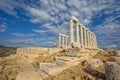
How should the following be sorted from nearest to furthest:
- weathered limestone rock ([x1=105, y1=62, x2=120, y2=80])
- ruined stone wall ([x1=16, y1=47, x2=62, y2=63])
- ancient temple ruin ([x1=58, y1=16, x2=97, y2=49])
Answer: weathered limestone rock ([x1=105, y1=62, x2=120, y2=80]) → ruined stone wall ([x1=16, y1=47, x2=62, y2=63]) → ancient temple ruin ([x1=58, y1=16, x2=97, y2=49])

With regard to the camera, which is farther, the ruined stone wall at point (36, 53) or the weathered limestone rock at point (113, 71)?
the ruined stone wall at point (36, 53)

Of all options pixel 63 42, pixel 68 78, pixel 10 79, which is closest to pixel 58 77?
pixel 68 78

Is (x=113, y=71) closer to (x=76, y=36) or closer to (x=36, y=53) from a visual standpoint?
(x=36, y=53)

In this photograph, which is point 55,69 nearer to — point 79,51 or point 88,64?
point 88,64

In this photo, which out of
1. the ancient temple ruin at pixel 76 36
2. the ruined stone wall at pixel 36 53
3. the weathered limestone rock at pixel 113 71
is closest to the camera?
the weathered limestone rock at pixel 113 71

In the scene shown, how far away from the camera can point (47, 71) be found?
7.48m

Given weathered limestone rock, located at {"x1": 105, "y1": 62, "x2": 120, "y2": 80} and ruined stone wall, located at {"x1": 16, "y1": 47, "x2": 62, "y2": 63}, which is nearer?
weathered limestone rock, located at {"x1": 105, "y1": 62, "x2": 120, "y2": 80}

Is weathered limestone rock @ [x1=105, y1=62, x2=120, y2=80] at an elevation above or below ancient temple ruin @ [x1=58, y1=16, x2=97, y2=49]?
below

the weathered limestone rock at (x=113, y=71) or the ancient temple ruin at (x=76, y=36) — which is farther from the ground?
the ancient temple ruin at (x=76, y=36)

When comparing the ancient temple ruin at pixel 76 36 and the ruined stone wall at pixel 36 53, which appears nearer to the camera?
the ruined stone wall at pixel 36 53

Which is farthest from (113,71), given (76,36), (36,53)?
(76,36)

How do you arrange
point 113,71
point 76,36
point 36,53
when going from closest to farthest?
point 113,71 < point 36,53 < point 76,36

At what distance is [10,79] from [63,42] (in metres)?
32.3

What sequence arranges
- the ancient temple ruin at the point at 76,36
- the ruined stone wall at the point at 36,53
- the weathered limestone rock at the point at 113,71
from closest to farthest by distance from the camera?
1. the weathered limestone rock at the point at 113,71
2. the ruined stone wall at the point at 36,53
3. the ancient temple ruin at the point at 76,36
